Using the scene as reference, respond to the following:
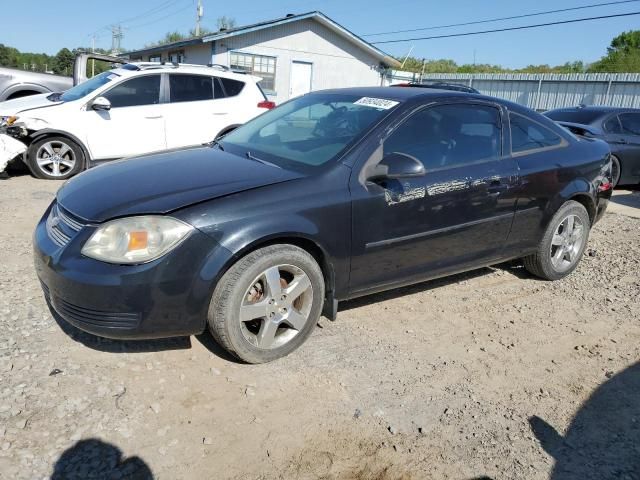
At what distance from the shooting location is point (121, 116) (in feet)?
25.6

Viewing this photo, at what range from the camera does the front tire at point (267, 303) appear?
2.89 meters

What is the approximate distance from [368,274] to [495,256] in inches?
51.9

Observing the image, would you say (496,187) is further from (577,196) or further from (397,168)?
(577,196)

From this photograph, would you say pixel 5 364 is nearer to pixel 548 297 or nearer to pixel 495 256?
pixel 495 256

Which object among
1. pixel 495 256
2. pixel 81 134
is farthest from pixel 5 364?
pixel 81 134

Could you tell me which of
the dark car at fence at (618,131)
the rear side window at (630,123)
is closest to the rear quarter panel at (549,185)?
the dark car at fence at (618,131)

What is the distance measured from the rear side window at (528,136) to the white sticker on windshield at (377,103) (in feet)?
3.69

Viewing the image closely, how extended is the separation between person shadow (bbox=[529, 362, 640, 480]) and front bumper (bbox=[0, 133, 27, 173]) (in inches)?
287

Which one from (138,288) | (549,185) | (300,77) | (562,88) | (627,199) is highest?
(562,88)

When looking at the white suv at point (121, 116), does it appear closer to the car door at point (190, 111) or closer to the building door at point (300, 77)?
the car door at point (190, 111)

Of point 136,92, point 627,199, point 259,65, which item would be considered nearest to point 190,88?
point 136,92

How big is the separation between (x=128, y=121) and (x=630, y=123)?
27.5 feet

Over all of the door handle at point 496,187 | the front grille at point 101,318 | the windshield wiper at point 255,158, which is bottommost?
the front grille at point 101,318

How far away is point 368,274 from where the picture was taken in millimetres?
3445
